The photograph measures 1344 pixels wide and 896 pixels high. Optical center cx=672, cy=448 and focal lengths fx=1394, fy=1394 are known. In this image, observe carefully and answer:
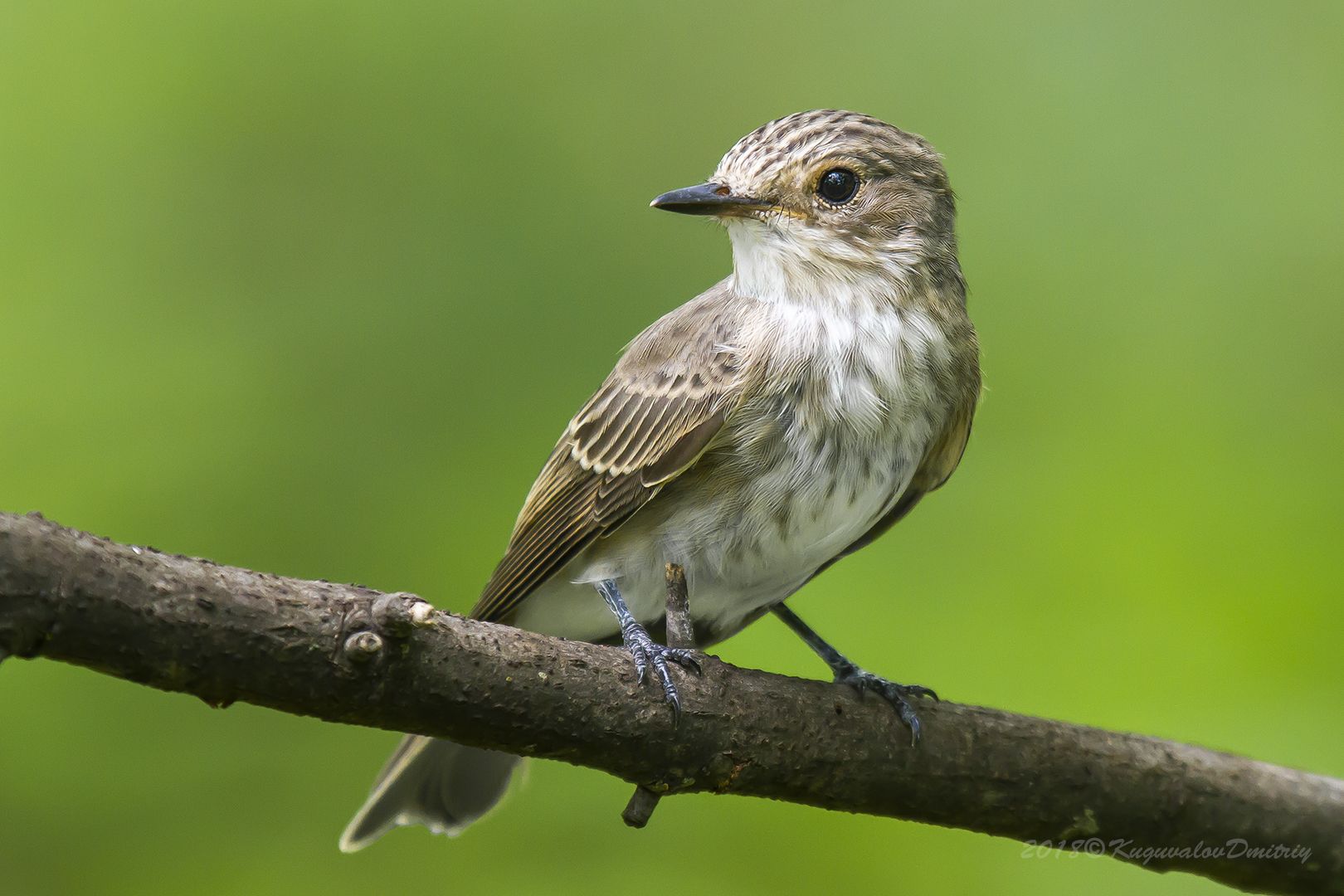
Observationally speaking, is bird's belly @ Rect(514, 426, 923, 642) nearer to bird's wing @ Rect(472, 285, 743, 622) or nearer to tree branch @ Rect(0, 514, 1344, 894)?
bird's wing @ Rect(472, 285, 743, 622)

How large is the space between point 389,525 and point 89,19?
2.08 meters

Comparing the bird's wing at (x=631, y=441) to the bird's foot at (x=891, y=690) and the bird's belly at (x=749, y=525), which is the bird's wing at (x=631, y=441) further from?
the bird's foot at (x=891, y=690)

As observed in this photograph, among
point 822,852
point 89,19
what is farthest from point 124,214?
point 822,852

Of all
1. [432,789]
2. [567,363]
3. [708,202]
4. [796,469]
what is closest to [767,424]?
[796,469]

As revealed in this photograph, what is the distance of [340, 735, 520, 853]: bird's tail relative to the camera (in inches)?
172

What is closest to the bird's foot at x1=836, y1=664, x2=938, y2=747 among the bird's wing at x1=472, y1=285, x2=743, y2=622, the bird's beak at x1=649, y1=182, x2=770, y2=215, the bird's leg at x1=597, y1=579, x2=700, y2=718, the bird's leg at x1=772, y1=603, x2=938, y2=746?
the bird's leg at x1=772, y1=603, x2=938, y2=746

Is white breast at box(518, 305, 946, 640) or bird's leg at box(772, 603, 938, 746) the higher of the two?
white breast at box(518, 305, 946, 640)

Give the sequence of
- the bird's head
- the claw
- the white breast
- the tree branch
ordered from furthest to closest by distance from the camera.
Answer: the bird's head, the white breast, the claw, the tree branch

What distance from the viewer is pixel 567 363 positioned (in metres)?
4.94

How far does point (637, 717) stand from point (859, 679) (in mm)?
1122

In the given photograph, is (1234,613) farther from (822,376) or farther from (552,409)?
(552,409)

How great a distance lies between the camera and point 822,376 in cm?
397

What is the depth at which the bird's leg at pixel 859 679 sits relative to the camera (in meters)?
3.85

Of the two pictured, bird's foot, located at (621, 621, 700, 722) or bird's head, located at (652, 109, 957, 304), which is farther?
bird's head, located at (652, 109, 957, 304)
